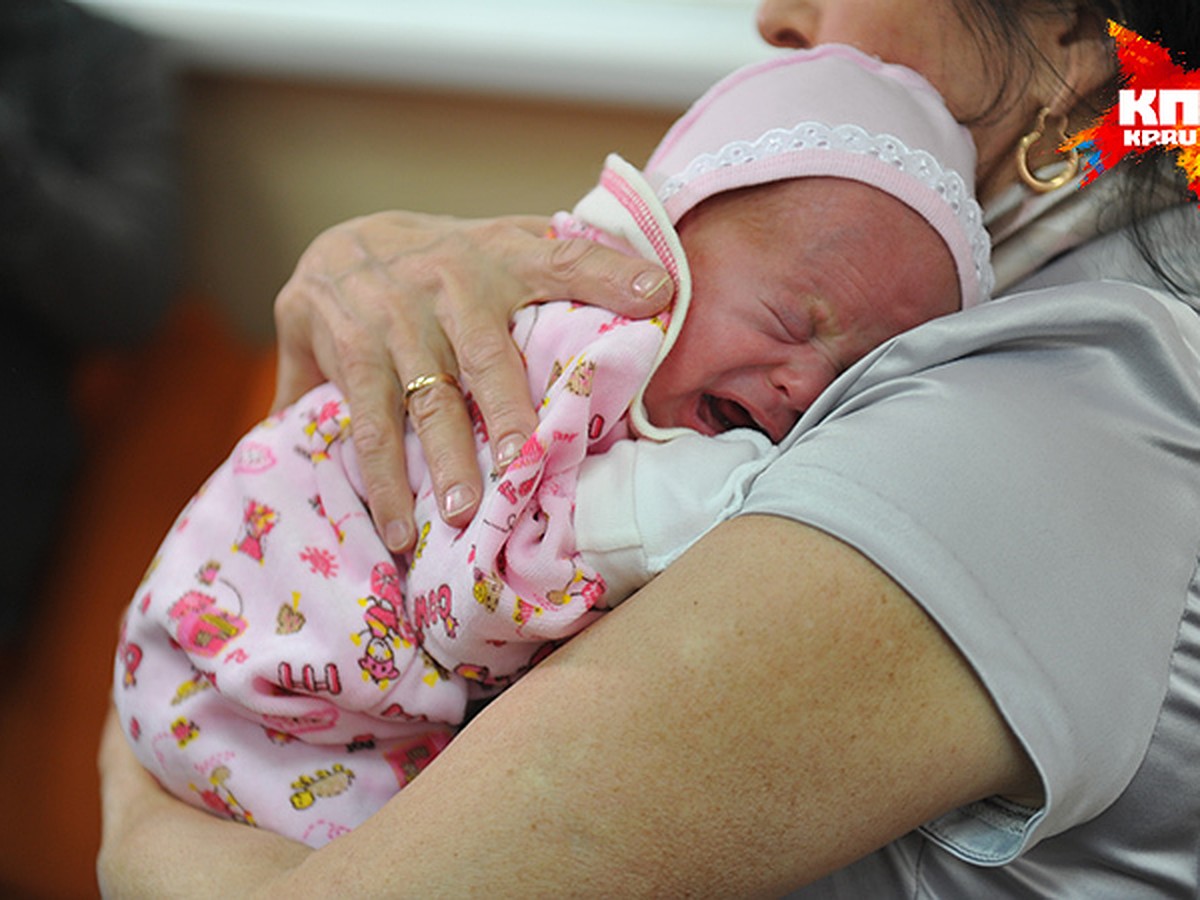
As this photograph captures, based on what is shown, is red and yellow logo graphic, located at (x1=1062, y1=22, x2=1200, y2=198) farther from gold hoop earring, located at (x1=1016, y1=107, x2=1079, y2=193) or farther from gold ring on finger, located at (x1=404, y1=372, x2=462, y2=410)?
gold ring on finger, located at (x1=404, y1=372, x2=462, y2=410)

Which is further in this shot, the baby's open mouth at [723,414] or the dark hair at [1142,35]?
the baby's open mouth at [723,414]

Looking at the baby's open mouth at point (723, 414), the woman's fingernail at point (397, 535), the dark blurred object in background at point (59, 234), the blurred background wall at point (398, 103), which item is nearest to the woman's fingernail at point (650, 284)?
the baby's open mouth at point (723, 414)

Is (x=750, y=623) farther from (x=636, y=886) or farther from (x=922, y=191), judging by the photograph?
(x=922, y=191)

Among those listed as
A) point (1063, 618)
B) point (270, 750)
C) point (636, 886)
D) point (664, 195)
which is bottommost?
point (270, 750)

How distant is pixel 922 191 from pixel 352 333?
50cm

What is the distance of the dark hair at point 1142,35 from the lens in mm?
816

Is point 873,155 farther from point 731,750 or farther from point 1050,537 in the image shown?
point 731,750

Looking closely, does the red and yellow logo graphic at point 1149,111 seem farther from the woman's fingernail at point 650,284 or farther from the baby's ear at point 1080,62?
→ the woman's fingernail at point 650,284

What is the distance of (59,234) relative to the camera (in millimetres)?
1700

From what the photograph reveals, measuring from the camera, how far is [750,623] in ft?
2.05

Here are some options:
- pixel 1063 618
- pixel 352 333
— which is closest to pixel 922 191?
pixel 1063 618

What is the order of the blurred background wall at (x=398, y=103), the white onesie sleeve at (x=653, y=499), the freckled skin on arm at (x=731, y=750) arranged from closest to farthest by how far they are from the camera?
the freckled skin on arm at (x=731, y=750) → the white onesie sleeve at (x=653, y=499) → the blurred background wall at (x=398, y=103)

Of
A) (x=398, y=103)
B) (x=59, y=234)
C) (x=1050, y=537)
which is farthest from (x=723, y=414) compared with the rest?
(x=398, y=103)

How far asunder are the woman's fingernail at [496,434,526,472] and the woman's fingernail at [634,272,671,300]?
0.47ft
